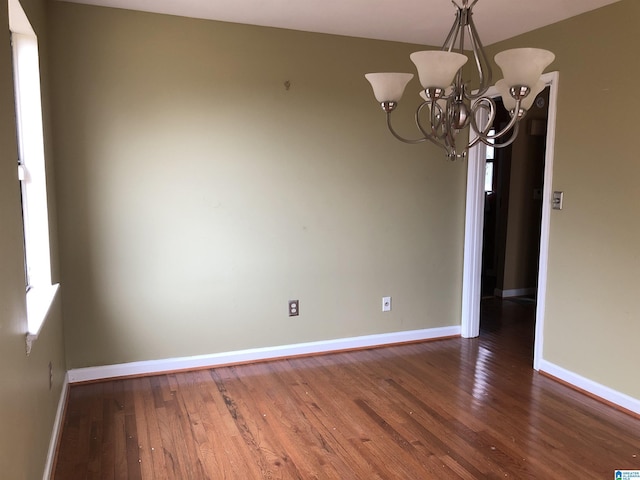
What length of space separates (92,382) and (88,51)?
2075 millimetres

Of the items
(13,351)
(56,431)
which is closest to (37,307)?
(56,431)

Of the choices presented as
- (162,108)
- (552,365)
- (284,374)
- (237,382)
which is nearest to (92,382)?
(237,382)

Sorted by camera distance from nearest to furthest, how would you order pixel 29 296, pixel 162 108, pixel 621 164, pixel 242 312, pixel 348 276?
1. pixel 29 296
2. pixel 621 164
3. pixel 162 108
4. pixel 242 312
5. pixel 348 276

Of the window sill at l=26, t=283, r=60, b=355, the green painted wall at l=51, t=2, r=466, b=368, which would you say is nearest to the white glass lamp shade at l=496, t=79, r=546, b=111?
the green painted wall at l=51, t=2, r=466, b=368

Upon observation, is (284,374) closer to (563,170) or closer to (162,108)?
(162,108)

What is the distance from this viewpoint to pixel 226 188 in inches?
135

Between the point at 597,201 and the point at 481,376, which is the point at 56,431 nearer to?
the point at 481,376

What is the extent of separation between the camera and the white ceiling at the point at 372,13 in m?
2.94

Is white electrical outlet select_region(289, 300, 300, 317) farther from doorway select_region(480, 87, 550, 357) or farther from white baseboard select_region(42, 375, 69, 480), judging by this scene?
doorway select_region(480, 87, 550, 357)

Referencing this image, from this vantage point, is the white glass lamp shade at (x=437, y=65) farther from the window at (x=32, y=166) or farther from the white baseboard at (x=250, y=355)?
the white baseboard at (x=250, y=355)

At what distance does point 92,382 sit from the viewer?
3.25m

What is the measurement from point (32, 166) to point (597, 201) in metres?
3.21

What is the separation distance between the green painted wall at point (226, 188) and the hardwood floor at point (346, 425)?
0.38 metres

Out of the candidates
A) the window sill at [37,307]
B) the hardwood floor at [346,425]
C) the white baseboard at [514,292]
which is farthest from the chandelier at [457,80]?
the white baseboard at [514,292]
